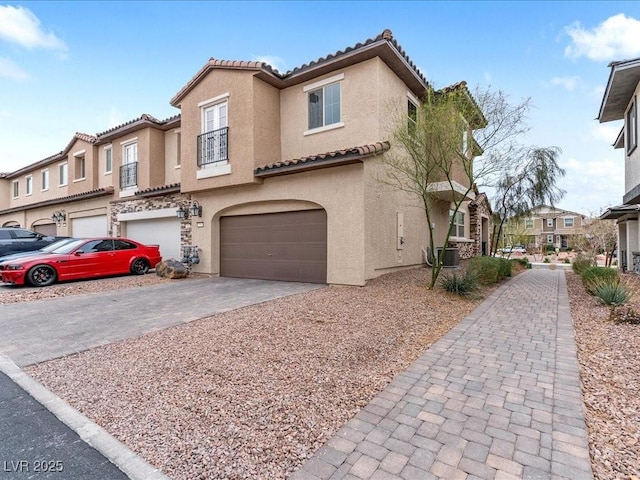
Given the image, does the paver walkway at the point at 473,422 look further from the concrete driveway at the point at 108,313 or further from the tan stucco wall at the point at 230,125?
the tan stucco wall at the point at 230,125

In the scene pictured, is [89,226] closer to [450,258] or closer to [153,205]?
[153,205]

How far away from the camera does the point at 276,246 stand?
11.5 meters

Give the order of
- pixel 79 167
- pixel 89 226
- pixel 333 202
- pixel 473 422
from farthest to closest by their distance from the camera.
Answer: pixel 79 167
pixel 89 226
pixel 333 202
pixel 473 422

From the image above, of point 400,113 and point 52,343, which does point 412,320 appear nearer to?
point 52,343

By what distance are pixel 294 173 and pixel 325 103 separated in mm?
2815

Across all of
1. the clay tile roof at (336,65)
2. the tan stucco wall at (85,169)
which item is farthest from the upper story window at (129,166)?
the clay tile roof at (336,65)

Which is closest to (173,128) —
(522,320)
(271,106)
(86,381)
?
(271,106)

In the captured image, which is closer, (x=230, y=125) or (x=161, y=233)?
(x=230, y=125)

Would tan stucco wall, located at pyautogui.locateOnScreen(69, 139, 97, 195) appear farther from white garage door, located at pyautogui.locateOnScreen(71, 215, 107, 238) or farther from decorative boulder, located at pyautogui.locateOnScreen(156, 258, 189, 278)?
decorative boulder, located at pyautogui.locateOnScreen(156, 258, 189, 278)

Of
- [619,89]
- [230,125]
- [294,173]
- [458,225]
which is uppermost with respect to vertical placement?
[619,89]

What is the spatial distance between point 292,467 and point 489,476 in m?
1.42

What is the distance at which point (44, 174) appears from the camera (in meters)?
23.5

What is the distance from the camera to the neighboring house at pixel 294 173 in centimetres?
977

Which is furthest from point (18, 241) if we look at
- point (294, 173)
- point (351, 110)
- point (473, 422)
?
point (473, 422)
